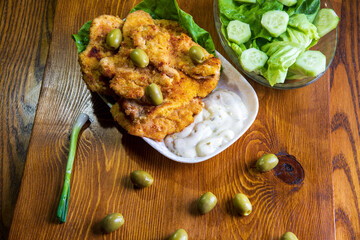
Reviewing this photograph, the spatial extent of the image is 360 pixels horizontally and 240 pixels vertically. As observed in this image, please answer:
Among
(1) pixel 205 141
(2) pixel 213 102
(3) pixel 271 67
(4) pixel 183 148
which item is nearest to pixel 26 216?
(4) pixel 183 148

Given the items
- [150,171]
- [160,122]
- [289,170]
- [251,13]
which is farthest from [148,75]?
[289,170]

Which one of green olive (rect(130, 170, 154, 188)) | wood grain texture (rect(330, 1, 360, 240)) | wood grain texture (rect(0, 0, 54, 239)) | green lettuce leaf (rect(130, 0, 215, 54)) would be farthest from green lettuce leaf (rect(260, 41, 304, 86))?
A: wood grain texture (rect(0, 0, 54, 239))

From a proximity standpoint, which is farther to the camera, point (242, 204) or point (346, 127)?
point (346, 127)

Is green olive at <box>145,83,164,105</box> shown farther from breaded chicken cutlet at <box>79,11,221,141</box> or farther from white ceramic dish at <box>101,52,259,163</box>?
white ceramic dish at <box>101,52,259,163</box>

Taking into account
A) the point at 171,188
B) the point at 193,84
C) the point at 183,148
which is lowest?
the point at 171,188

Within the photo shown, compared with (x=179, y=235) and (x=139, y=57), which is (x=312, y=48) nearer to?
(x=139, y=57)

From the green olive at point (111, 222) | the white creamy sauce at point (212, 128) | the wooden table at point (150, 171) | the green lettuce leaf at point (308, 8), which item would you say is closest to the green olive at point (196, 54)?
the white creamy sauce at point (212, 128)

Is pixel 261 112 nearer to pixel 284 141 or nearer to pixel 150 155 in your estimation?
pixel 284 141
